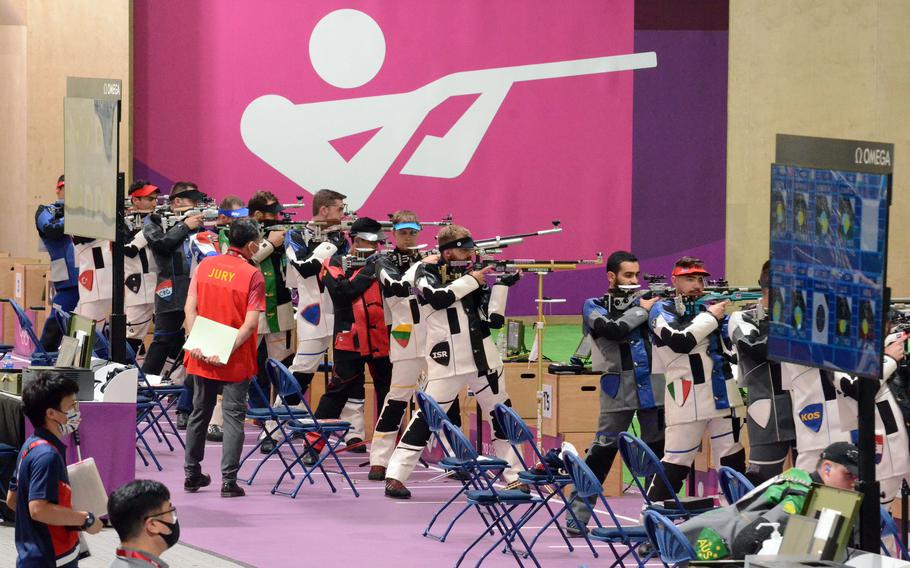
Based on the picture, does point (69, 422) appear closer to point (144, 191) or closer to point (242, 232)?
point (242, 232)

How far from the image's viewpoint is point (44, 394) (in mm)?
5664

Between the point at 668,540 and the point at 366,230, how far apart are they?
5644 millimetres

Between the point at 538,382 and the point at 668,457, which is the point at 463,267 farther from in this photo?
the point at 668,457

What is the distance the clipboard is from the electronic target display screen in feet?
15.5

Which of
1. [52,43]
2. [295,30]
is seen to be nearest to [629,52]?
[295,30]

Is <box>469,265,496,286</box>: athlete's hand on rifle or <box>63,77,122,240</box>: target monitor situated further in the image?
<box>469,265,496,286</box>: athlete's hand on rifle

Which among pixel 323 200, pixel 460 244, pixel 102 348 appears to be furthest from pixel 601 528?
pixel 102 348

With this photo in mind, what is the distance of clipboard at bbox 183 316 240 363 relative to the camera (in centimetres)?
933

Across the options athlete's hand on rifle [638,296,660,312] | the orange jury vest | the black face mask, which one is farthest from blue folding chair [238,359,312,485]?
the black face mask

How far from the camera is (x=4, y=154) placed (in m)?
20.0

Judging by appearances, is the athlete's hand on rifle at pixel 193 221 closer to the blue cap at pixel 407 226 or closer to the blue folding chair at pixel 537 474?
the blue cap at pixel 407 226

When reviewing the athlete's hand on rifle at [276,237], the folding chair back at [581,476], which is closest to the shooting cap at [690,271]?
the folding chair back at [581,476]

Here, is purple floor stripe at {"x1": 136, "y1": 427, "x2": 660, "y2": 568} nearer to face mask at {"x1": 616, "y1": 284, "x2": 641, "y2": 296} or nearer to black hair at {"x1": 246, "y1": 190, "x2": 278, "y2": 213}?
face mask at {"x1": 616, "y1": 284, "x2": 641, "y2": 296}

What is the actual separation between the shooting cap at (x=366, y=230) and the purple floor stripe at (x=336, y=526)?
172 cm
